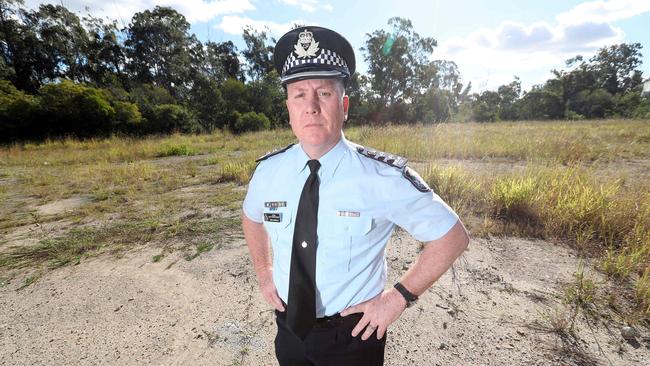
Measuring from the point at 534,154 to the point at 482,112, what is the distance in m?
41.9

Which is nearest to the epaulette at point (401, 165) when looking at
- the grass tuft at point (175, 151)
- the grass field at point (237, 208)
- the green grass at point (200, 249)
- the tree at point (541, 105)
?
the grass field at point (237, 208)

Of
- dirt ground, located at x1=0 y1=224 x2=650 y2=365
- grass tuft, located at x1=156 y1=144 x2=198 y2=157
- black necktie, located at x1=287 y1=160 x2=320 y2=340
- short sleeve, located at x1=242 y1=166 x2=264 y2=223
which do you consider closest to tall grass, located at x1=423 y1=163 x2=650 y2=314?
dirt ground, located at x1=0 y1=224 x2=650 y2=365

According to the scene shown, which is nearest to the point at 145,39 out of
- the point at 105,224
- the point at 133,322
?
the point at 105,224

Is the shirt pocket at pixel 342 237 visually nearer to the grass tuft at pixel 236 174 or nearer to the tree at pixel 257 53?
the grass tuft at pixel 236 174

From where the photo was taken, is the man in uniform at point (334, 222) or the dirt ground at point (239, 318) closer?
the man in uniform at point (334, 222)

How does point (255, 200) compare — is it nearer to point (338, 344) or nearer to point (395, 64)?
point (338, 344)

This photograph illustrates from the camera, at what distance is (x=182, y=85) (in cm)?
3950

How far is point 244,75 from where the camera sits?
46438 millimetres

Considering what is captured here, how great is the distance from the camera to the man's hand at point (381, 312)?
123cm

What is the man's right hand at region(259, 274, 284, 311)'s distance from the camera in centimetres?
148

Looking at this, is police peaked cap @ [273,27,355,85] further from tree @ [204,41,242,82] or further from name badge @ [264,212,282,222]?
tree @ [204,41,242,82]

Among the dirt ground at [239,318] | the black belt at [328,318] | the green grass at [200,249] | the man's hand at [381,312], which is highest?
the man's hand at [381,312]

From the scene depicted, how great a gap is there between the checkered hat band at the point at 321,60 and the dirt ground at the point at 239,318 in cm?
203

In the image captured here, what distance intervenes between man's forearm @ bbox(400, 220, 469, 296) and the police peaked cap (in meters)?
0.81
